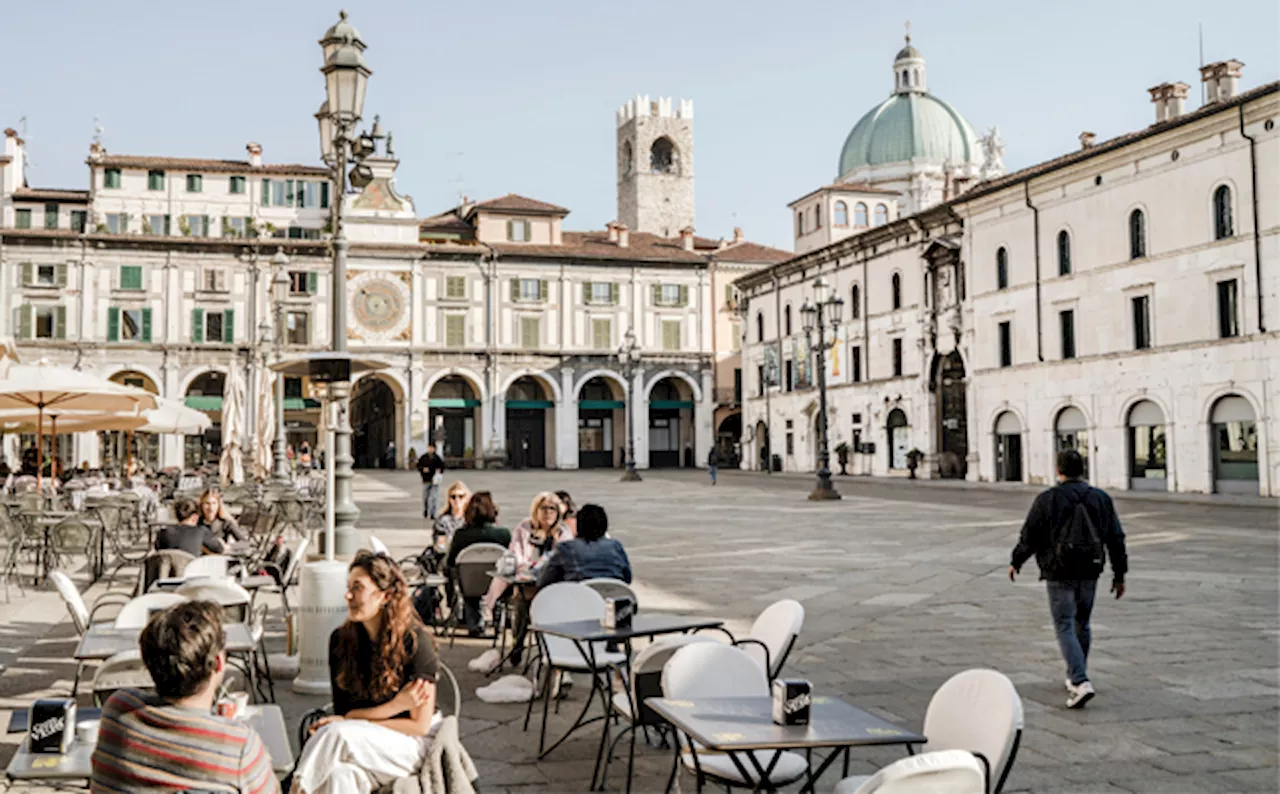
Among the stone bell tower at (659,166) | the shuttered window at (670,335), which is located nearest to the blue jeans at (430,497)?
the shuttered window at (670,335)

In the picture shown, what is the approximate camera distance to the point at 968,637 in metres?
9.28

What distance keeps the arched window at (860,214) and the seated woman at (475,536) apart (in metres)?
49.7

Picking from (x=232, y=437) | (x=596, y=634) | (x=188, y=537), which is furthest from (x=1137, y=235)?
(x=596, y=634)

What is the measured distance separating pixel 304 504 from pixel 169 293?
39110 mm

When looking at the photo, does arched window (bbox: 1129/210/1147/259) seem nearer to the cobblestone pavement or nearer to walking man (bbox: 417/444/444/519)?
the cobblestone pavement

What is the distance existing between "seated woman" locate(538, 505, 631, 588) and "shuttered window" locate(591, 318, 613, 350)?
166ft

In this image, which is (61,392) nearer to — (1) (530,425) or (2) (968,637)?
(2) (968,637)

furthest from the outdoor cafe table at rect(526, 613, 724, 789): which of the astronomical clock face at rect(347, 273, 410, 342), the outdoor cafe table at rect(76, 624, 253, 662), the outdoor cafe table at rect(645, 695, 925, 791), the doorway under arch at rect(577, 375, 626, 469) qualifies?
the doorway under arch at rect(577, 375, 626, 469)

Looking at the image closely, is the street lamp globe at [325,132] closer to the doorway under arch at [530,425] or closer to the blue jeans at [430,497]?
the blue jeans at [430,497]

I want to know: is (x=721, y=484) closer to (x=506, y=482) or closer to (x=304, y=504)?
(x=506, y=482)

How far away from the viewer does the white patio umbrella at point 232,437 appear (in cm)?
2227

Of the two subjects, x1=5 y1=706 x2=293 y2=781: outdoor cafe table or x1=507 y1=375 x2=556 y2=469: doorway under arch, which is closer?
x1=5 y1=706 x2=293 y2=781: outdoor cafe table

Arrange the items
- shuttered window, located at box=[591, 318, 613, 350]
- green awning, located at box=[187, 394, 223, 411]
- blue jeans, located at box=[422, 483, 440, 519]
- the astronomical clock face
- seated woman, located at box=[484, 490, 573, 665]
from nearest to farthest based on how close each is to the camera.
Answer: seated woman, located at box=[484, 490, 573, 665] < blue jeans, located at box=[422, 483, 440, 519] < green awning, located at box=[187, 394, 223, 411] < the astronomical clock face < shuttered window, located at box=[591, 318, 613, 350]

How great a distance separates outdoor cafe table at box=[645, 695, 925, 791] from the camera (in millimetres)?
3947
